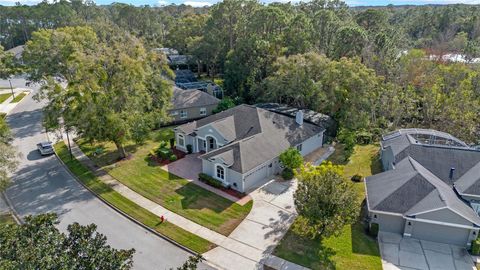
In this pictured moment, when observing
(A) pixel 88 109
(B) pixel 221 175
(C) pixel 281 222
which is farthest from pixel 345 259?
(A) pixel 88 109

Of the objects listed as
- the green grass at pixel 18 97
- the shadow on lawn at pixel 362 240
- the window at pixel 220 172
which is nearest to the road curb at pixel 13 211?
the window at pixel 220 172

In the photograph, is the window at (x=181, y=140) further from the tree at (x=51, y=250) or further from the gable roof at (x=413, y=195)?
the tree at (x=51, y=250)

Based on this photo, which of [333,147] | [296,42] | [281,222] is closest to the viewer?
[281,222]

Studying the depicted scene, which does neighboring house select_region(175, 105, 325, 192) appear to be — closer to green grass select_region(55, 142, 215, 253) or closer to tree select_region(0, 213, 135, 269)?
green grass select_region(55, 142, 215, 253)

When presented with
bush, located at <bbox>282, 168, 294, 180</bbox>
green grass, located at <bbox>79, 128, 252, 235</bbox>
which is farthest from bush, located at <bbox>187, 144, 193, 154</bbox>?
bush, located at <bbox>282, 168, 294, 180</bbox>

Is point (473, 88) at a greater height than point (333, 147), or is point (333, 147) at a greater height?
point (473, 88)

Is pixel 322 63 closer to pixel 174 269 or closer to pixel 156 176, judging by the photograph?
pixel 156 176

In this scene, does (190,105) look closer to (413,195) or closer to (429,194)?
(413,195)
